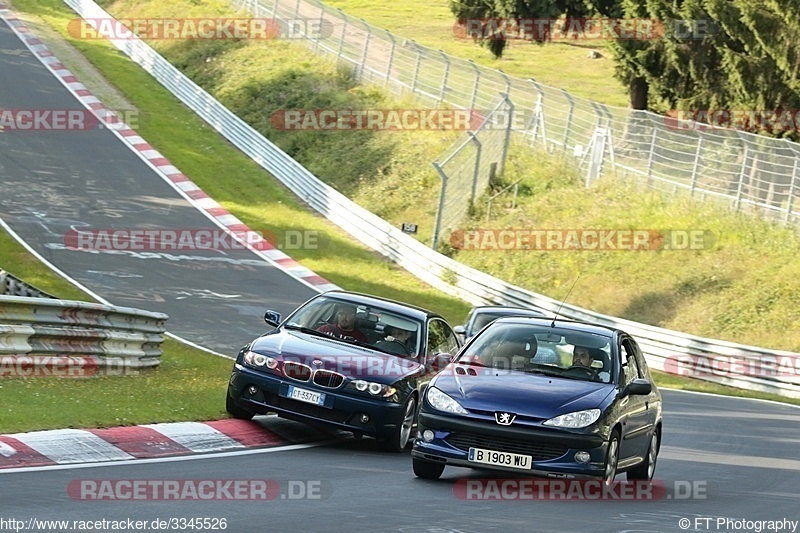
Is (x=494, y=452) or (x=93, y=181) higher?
(x=494, y=452)

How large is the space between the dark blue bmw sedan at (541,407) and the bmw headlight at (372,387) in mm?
1111

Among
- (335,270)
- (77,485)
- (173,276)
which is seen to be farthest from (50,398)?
(335,270)

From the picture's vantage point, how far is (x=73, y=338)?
14.4 metres

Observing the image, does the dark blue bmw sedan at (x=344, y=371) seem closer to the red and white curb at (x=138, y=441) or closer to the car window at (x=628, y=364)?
the red and white curb at (x=138, y=441)

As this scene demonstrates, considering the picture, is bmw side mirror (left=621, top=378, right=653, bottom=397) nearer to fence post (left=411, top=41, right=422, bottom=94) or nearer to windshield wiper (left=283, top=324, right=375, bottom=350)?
windshield wiper (left=283, top=324, right=375, bottom=350)

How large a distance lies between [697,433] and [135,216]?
1808 centimetres

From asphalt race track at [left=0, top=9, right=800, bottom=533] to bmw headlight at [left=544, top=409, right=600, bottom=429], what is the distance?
0.59 metres

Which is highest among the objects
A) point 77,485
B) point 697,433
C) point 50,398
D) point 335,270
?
point 77,485

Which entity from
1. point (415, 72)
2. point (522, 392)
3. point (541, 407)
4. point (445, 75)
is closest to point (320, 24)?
point (415, 72)

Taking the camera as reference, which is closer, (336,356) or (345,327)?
(336,356)

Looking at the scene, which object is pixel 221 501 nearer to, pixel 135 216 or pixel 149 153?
pixel 135 216

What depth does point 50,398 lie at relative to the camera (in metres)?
12.3

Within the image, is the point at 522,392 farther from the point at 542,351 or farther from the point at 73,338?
the point at 73,338

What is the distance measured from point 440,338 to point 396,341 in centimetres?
74
